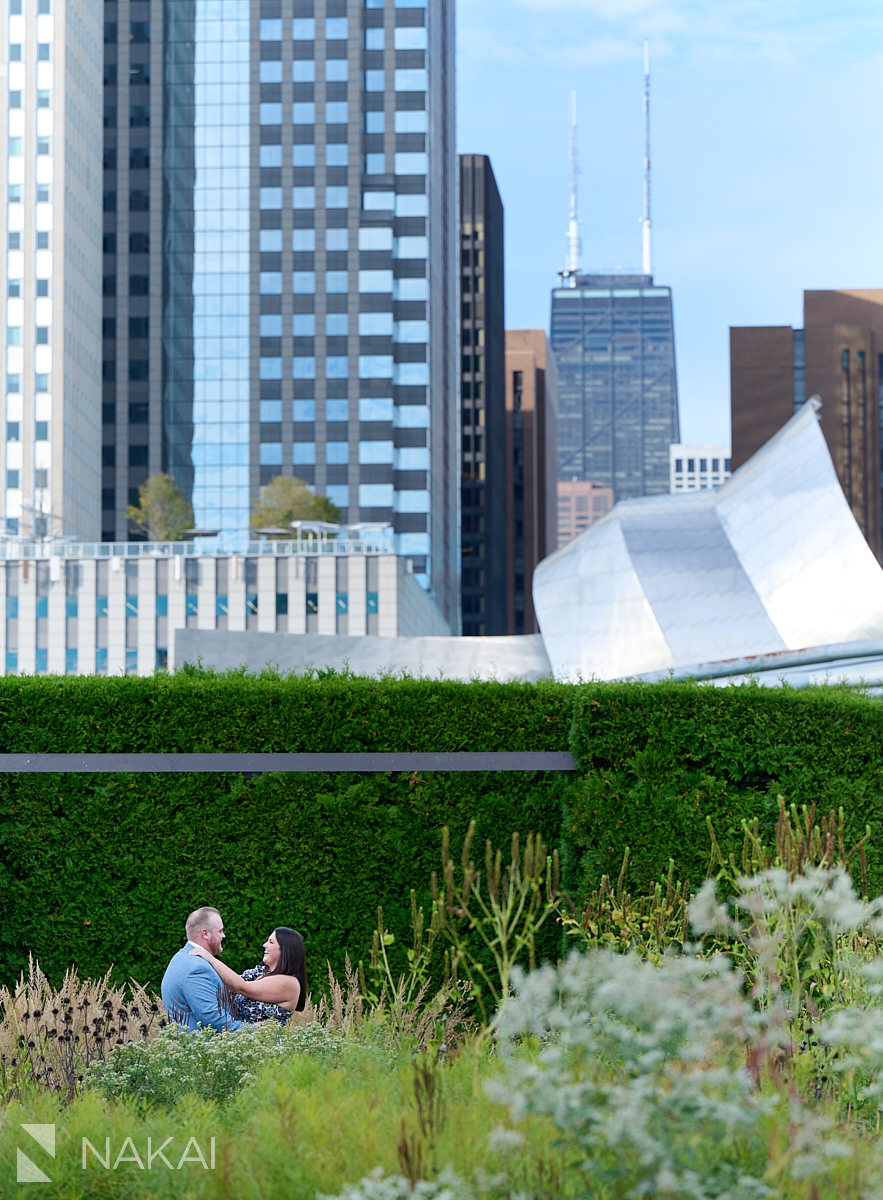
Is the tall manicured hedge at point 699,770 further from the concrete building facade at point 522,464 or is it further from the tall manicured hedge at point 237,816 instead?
the concrete building facade at point 522,464

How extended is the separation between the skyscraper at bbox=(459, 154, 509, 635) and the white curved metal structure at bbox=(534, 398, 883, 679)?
97019 millimetres

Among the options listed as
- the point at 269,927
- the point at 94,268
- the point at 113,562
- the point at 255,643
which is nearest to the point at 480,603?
the point at 94,268

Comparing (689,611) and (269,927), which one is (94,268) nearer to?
(689,611)

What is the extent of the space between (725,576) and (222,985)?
19391 millimetres

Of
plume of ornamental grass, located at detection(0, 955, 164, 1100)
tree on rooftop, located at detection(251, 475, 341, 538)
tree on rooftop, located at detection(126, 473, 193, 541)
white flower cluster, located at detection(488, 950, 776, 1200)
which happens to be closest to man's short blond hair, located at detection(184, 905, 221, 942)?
plume of ornamental grass, located at detection(0, 955, 164, 1100)

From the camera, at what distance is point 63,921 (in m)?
9.25

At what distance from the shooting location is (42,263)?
86375 mm

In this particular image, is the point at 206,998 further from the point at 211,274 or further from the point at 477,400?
the point at 477,400

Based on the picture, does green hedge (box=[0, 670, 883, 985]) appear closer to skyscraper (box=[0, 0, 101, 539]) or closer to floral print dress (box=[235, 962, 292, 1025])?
floral print dress (box=[235, 962, 292, 1025])

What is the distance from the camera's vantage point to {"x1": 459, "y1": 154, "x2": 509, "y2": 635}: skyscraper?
409 ft

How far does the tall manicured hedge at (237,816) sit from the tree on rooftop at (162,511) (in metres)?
72.7

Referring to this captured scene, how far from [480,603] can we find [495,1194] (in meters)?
121

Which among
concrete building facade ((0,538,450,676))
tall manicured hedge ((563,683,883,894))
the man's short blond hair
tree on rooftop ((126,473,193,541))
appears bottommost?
concrete building facade ((0,538,450,676))

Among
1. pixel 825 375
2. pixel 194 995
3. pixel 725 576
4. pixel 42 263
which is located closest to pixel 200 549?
pixel 42 263
